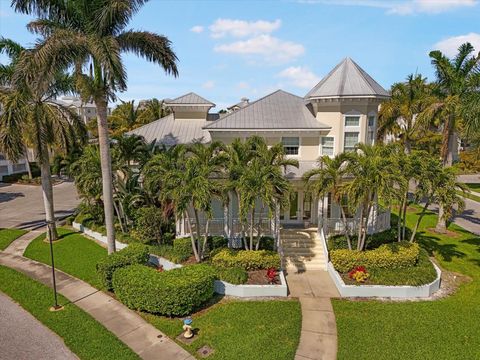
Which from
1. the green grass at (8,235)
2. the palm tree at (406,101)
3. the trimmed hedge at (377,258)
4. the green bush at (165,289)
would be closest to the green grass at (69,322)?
the green bush at (165,289)

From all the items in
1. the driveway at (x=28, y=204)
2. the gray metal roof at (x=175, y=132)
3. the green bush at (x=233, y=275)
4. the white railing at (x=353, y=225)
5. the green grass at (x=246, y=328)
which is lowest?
the green grass at (x=246, y=328)

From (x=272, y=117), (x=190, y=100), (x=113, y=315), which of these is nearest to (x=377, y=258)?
(x=272, y=117)

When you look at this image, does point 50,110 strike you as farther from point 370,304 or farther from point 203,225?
point 370,304

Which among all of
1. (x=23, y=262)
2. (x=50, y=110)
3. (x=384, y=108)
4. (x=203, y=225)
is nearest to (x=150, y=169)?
(x=203, y=225)

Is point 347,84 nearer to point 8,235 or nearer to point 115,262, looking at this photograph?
point 115,262

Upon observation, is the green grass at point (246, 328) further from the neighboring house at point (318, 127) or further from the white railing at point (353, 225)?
the white railing at point (353, 225)

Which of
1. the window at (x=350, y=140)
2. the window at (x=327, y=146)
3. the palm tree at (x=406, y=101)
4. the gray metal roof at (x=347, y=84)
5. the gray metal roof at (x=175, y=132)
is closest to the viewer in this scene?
the gray metal roof at (x=347, y=84)

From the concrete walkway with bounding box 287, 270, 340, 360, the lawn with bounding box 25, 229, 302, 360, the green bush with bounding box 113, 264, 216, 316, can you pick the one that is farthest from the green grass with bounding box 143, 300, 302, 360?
the green bush with bounding box 113, 264, 216, 316
